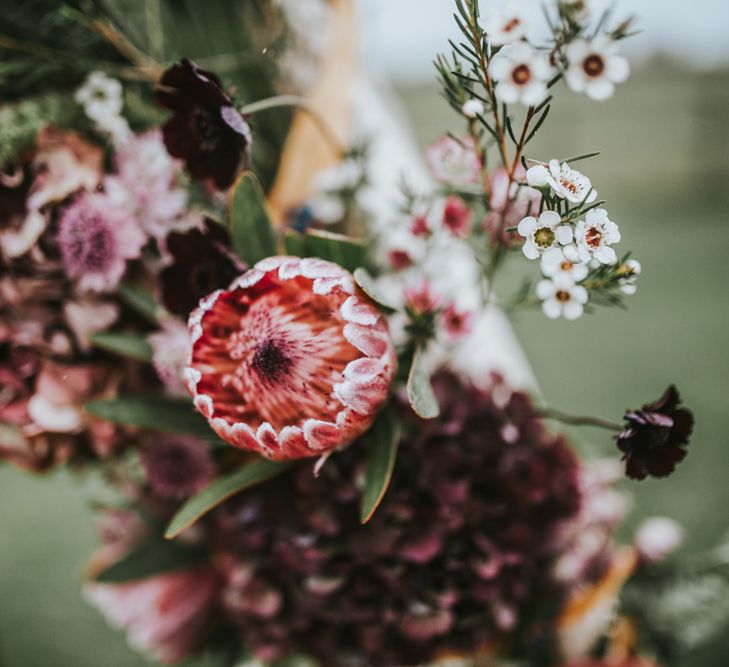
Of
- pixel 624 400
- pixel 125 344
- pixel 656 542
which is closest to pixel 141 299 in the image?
pixel 125 344

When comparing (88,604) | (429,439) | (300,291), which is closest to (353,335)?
(300,291)

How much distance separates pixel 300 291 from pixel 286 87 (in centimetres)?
55

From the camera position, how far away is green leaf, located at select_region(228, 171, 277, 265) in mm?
399

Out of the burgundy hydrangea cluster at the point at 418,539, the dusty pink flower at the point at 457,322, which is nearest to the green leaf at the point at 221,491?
the burgundy hydrangea cluster at the point at 418,539

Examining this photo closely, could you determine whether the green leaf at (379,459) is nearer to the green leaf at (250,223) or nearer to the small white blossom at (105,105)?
the green leaf at (250,223)

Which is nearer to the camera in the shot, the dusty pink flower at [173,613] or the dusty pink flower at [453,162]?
the dusty pink flower at [453,162]

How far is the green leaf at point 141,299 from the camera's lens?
466mm

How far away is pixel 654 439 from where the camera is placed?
33 cm

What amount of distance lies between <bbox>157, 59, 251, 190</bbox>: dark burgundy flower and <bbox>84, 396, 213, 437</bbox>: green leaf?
154 mm

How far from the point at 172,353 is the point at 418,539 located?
0.20m

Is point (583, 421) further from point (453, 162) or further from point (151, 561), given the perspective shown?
point (151, 561)

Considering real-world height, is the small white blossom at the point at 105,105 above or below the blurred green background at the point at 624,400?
above

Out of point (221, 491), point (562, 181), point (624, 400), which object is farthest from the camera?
point (624, 400)

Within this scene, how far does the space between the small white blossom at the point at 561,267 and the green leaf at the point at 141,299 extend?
0.27 m
